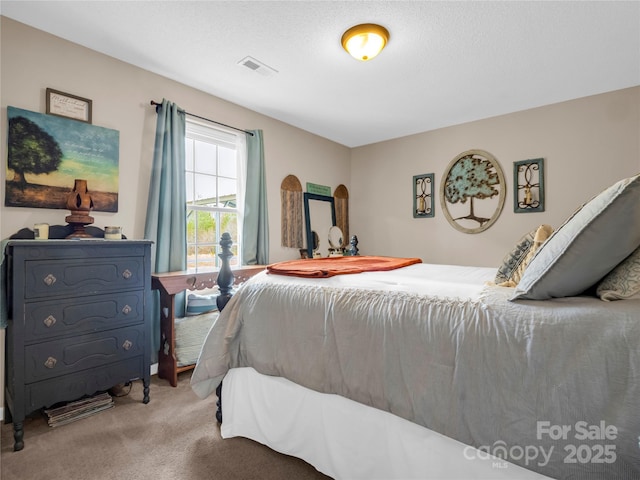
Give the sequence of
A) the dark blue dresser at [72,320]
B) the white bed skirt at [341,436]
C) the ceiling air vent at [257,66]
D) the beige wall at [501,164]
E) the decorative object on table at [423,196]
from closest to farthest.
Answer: the white bed skirt at [341,436]
the dark blue dresser at [72,320]
the ceiling air vent at [257,66]
the beige wall at [501,164]
the decorative object on table at [423,196]

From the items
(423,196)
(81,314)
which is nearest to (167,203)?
(81,314)

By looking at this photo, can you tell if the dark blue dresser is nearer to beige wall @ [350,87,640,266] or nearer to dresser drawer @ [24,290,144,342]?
dresser drawer @ [24,290,144,342]

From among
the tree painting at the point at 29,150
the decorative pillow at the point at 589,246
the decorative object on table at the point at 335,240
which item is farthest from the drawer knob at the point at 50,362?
the decorative object on table at the point at 335,240

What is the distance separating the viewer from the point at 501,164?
12.5 feet

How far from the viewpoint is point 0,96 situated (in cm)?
210


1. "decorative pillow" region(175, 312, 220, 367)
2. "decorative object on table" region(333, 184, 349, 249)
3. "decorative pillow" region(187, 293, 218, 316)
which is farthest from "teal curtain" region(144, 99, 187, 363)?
"decorative object on table" region(333, 184, 349, 249)

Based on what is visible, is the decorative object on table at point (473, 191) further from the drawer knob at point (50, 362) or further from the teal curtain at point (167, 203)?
the drawer knob at point (50, 362)

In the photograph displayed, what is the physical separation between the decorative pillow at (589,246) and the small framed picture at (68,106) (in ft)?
9.72

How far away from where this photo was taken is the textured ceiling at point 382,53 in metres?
2.09

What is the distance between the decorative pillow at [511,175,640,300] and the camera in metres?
0.93

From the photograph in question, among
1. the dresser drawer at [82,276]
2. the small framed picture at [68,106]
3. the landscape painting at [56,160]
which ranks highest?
the small framed picture at [68,106]

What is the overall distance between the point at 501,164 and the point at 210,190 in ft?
10.7

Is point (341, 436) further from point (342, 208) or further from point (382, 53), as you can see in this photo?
point (342, 208)

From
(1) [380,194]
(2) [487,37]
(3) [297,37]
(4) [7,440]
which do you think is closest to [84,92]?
(3) [297,37]
